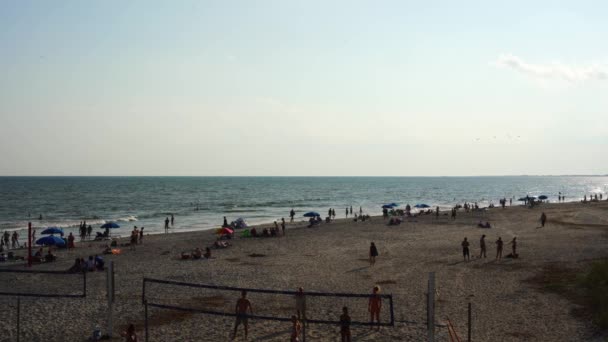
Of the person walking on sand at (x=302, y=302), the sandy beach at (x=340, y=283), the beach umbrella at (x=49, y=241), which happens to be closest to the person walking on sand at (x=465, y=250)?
the sandy beach at (x=340, y=283)

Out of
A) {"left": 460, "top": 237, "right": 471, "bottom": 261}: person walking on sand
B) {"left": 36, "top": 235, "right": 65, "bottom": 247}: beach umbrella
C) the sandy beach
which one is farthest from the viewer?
{"left": 36, "top": 235, "right": 65, "bottom": 247}: beach umbrella

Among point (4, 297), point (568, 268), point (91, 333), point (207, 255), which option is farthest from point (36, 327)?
point (568, 268)

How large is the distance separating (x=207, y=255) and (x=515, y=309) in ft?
57.5

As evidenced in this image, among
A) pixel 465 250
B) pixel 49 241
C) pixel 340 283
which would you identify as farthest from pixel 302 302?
pixel 49 241

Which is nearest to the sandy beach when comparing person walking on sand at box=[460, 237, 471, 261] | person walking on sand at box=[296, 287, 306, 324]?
person walking on sand at box=[460, 237, 471, 261]

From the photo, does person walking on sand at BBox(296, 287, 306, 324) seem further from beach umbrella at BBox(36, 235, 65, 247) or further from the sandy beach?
beach umbrella at BBox(36, 235, 65, 247)

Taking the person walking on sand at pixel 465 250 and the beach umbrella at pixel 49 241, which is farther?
the beach umbrella at pixel 49 241

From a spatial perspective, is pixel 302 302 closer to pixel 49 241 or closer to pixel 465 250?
pixel 465 250

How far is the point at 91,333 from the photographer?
572 inches

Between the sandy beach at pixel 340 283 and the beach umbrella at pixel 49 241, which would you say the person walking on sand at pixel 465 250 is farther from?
the beach umbrella at pixel 49 241

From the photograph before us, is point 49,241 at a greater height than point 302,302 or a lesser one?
lesser

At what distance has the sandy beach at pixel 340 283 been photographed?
48.8 feet

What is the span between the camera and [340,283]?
71.8ft

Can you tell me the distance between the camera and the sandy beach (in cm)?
1486
